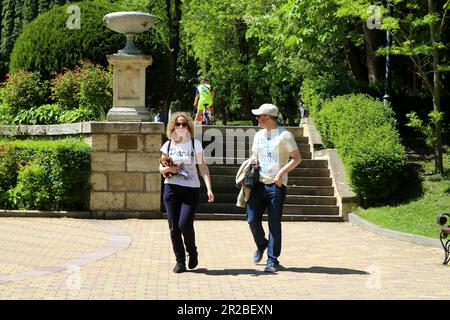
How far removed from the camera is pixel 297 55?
95.9ft

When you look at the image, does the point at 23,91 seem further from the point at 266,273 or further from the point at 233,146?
the point at 266,273

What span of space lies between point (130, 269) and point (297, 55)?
21.3m

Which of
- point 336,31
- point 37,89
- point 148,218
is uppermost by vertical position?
point 336,31

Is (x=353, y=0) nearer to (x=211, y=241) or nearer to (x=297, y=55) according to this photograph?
(x=211, y=241)

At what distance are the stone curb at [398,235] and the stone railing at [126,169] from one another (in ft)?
12.1

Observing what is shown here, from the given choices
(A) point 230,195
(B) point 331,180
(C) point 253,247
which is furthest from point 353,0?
(C) point 253,247

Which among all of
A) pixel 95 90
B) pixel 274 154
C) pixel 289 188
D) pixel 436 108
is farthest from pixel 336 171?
pixel 274 154

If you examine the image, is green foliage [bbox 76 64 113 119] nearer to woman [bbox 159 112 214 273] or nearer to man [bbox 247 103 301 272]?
woman [bbox 159 112 214 273]

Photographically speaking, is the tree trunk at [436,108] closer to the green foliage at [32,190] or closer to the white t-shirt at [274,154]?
the green foliage at [32,190]

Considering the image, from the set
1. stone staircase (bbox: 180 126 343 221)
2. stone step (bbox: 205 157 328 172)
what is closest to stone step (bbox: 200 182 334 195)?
stone staircase (bbox: 180 126 343 221)

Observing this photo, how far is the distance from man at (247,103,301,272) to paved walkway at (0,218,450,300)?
421mm

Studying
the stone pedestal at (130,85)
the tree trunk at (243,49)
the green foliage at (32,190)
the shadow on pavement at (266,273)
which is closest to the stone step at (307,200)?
the stone pedestal at (130,85)

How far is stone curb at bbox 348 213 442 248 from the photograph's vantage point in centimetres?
1133

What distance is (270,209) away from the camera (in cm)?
888
